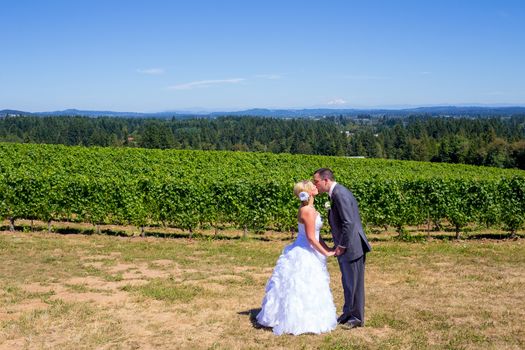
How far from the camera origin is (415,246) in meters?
15.2

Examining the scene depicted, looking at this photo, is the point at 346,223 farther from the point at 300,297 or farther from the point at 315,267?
the point at 300,297

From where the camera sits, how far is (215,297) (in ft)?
29.6

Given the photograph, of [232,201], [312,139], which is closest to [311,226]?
[232,201]

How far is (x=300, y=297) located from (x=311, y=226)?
3.35 ft

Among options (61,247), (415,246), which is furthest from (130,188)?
(415,246)

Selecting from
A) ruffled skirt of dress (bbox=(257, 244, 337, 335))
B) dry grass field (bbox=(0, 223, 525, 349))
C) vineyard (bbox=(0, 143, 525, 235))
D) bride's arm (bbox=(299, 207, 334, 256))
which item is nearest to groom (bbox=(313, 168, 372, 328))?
bride's arm (bbox=(299, 207, 334, 256))

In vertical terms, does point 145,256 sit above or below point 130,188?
below

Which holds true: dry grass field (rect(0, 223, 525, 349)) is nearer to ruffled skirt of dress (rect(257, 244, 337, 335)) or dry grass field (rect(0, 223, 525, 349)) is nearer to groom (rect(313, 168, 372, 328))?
ruffled skirt of dress (rect(257, 244, 337, 335))

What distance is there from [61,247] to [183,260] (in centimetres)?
386

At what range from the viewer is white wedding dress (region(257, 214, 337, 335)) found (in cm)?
691

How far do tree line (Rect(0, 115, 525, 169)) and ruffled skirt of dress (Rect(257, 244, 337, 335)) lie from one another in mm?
81092

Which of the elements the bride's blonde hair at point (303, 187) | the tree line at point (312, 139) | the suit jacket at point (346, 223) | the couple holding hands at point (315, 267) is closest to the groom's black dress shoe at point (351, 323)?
the couple holding hands at point (315, 267)

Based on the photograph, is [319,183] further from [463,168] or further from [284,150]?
[284,150]

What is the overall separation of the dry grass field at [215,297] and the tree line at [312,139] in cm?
7617
